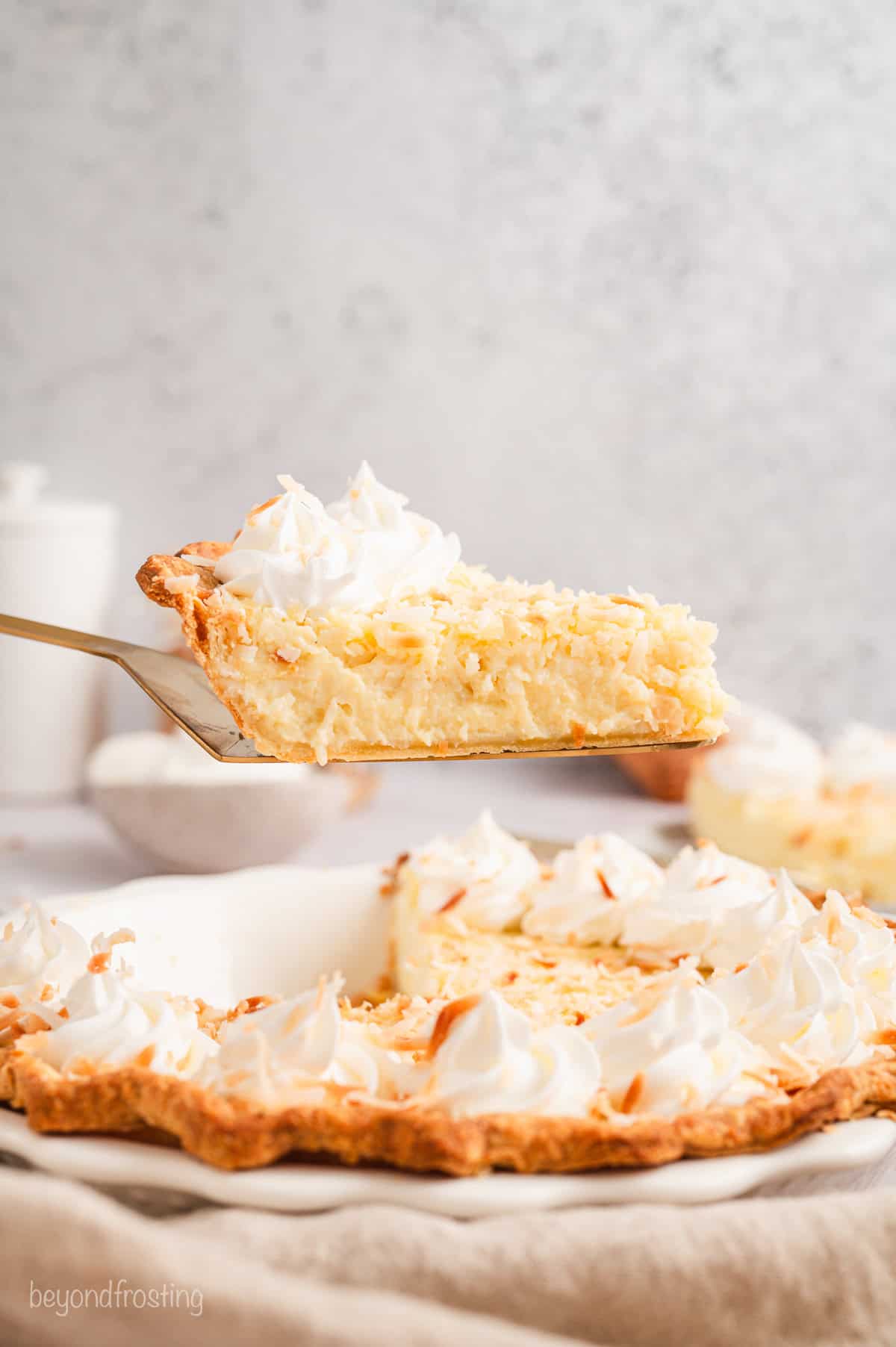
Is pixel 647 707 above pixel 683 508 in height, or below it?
below

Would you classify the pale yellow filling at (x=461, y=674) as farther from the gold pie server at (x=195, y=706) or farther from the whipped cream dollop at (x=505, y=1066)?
the whipped cream dollop at (x=505, y=1066)

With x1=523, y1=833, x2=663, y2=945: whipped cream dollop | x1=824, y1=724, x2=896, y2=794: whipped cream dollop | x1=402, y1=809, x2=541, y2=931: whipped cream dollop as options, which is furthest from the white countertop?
x1=523, y1=833, x2=663, y2=945: whipped cream dollop

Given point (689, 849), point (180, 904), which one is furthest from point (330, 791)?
point (689, 849)

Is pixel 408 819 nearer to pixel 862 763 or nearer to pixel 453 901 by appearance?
pixel 862 763

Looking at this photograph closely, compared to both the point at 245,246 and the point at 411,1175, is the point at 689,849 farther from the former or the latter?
the point at 245,246

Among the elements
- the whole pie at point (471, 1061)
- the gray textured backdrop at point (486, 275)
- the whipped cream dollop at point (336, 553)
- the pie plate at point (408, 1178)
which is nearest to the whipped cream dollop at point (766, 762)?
the gray textured backdrop at point (486, 275)

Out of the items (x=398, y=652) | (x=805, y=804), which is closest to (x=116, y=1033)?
(x=398, y=652)
